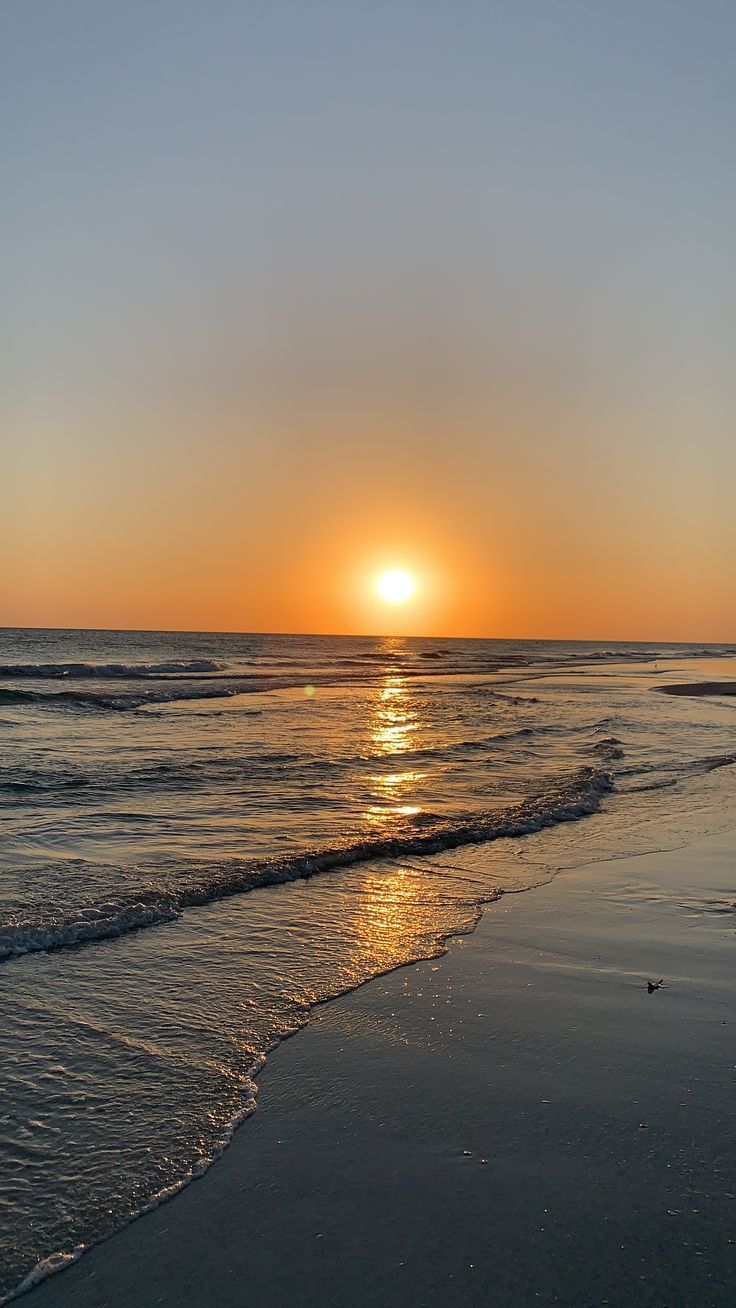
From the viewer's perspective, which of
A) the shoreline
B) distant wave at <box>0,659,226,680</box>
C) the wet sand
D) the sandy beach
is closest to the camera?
the sandy beach

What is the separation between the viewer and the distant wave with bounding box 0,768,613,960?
24.4 ft

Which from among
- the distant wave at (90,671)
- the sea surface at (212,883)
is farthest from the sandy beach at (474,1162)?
the distant wave at (90,671)

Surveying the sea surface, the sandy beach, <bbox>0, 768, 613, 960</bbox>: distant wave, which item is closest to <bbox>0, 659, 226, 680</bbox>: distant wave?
the sea surface

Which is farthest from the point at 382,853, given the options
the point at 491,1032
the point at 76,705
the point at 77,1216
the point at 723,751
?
the point at 76,705

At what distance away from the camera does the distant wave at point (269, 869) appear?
7.44 m

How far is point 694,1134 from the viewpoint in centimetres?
436

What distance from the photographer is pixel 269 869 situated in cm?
962

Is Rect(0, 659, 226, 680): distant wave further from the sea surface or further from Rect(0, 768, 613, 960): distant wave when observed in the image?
Rect(0, 768, 613, 960): distant wave

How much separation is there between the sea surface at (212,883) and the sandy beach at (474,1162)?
1.08ft

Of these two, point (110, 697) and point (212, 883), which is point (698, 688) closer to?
point (110, 697)

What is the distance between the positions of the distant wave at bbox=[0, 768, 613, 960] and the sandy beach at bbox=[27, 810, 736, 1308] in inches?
102

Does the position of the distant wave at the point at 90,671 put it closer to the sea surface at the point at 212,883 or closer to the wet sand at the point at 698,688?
the sea surface at the point at 212,883

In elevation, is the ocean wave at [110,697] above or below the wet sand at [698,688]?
below

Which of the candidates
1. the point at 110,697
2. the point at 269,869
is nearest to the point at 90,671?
the point at 110,697
